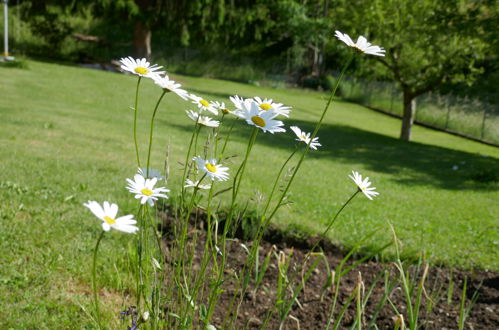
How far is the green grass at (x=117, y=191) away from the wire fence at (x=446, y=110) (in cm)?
447

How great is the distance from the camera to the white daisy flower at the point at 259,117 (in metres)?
1.15

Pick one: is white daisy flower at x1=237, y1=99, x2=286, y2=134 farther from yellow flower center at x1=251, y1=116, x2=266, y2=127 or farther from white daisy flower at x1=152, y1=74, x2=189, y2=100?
white daisy flower at x1=152, y1=74, x2=189, y2=100

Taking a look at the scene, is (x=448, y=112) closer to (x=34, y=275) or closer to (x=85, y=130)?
(x=85, y=130)

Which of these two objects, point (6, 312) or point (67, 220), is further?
point (67, 220)

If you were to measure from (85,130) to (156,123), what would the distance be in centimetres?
182

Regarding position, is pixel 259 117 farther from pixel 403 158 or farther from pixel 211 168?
pixel 403 158

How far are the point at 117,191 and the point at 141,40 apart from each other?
1662 cm

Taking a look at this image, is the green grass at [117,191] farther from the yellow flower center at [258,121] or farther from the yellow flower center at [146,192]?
the yellow flower center at [146,192]

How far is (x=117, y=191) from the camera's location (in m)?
3.89

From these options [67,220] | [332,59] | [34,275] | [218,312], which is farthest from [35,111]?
[332,59]

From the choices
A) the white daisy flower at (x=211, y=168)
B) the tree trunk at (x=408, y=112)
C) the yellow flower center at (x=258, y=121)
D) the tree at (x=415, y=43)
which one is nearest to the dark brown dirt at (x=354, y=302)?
the white daisy flower at (x=211, y=168)

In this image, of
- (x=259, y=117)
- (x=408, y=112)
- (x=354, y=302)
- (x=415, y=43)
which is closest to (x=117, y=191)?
(x=354, y=302)

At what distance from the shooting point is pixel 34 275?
7.80ft

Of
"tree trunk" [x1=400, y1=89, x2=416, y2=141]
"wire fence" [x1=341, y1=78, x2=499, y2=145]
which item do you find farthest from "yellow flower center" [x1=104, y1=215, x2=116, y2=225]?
"wire fence" [x1=341, y1=78, x2=499, y2=145]
